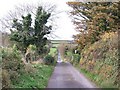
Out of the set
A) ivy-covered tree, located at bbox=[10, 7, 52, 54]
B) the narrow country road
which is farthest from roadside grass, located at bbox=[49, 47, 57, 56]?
the narrow country road

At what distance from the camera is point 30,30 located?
24.8 meters

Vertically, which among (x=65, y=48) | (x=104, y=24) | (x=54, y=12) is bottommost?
(x=65, y=48)

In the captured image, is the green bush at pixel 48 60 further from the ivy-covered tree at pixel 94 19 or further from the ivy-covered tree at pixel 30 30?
the ivy-covered tree at pixel 94 19

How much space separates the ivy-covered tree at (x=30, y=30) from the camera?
24.4m

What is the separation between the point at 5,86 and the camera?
9156mm

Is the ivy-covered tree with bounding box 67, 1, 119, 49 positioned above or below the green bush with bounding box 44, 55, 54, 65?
above

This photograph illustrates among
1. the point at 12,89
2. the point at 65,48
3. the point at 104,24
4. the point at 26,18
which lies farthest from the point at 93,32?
the point at 65,48

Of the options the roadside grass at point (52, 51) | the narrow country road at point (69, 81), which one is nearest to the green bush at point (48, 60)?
the roadside grass at point (52, 51)

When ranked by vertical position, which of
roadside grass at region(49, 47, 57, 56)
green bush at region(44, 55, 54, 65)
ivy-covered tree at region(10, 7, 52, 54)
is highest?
ivy-covered tree at region(10, 7, 52, 54)

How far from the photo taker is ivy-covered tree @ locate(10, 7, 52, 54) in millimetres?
24391

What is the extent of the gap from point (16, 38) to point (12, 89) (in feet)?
50.2

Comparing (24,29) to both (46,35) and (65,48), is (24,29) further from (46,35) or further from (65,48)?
(65,48)

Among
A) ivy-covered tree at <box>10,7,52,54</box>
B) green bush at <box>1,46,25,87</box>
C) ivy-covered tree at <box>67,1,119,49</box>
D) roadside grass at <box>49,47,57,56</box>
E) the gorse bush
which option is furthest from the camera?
roadside grass at <box>49,47,57,56</box>

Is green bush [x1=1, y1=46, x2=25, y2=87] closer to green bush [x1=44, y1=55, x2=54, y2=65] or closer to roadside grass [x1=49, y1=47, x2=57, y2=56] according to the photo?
green bush [x1=44, y1=55, x2=54, y2=65]
